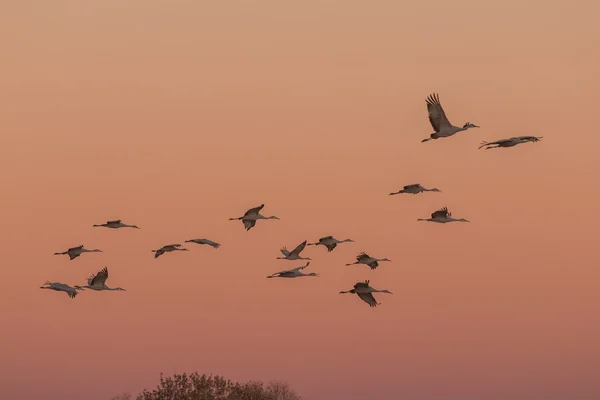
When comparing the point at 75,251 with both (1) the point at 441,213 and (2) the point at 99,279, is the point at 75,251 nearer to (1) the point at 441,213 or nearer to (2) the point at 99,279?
(2) the point at 99,279

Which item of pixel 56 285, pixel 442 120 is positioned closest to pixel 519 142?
pixel 442 120

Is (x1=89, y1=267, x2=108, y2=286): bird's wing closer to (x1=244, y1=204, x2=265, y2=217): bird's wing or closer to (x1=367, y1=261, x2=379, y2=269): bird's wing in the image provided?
(x1=244, y1=204, x2=265, y2=217): bird's wing

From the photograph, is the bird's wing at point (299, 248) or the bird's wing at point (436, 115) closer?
the bird's wing at point (436, 115)

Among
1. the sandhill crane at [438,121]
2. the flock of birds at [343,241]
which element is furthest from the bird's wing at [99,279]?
the sandhill crane at [438,121]

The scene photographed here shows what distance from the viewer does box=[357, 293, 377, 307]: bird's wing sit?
6354 centimetres

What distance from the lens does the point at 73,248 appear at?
2744 inches

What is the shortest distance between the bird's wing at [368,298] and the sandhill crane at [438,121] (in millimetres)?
10302

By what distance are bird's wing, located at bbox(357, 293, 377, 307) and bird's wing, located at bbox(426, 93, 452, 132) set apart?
416 inches

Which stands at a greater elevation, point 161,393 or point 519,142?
point 519,142

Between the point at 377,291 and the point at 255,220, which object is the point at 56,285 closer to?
the point at 255,220

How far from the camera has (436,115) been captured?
5688cm

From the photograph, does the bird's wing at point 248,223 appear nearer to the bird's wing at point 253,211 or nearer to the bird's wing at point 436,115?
the bird's wing at point 253,211

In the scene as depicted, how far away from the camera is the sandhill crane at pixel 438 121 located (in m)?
56.8

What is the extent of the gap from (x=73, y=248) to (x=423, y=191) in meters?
19.2
